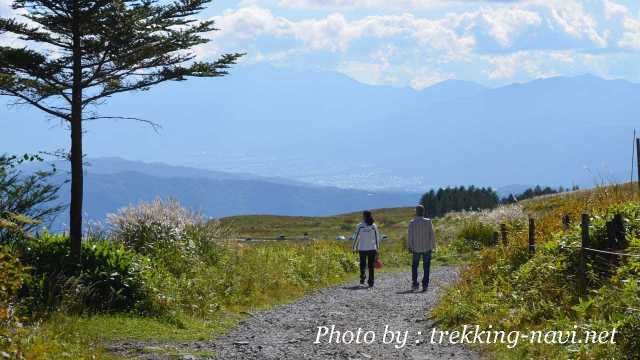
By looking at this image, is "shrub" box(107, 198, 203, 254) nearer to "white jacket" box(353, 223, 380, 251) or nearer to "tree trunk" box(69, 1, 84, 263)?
"tree trunk" box(69, 1, 84, 263)

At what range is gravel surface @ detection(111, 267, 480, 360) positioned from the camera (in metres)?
12.1

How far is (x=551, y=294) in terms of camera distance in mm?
13180

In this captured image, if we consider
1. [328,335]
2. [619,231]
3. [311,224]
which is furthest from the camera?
[311,224]

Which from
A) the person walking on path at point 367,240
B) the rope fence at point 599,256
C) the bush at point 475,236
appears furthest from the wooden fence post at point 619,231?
the bush at point 475,236

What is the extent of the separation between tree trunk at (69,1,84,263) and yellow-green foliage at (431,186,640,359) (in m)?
7.19

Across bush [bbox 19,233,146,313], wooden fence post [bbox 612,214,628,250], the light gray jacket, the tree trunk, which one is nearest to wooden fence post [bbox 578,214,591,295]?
wooden fence post [bbox 612,214,628,250]

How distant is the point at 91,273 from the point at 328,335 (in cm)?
467

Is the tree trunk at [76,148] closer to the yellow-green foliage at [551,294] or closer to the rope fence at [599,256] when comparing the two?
the yellow-green foliage at [551,294]

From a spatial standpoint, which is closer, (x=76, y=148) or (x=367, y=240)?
(x=76, y=148)

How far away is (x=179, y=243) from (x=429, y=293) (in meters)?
6.73

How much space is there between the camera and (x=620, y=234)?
13445 millimetres

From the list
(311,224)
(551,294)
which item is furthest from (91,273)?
(311,224)

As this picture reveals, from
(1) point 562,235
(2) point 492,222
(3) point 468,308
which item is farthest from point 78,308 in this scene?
(2) point 492,222

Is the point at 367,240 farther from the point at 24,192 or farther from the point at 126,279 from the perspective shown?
the point at 24,192
